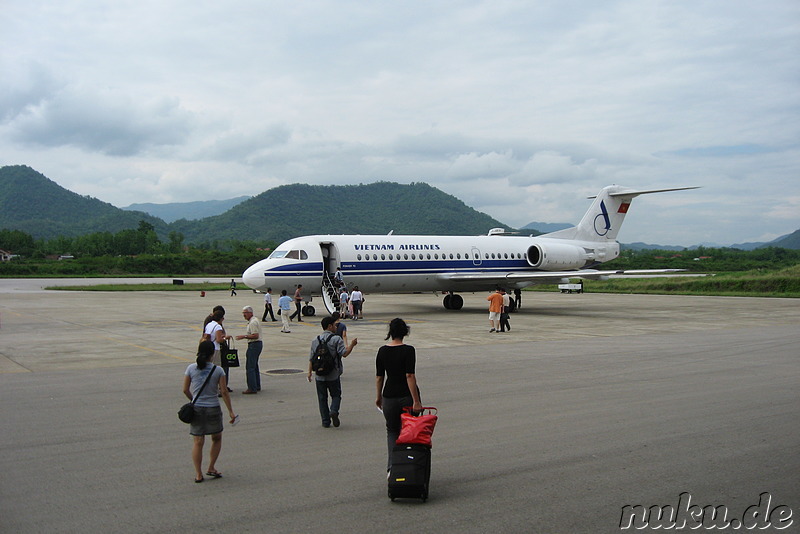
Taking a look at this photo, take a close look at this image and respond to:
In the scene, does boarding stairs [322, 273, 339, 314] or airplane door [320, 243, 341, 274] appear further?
airplane door [320, 243, 341, 274]

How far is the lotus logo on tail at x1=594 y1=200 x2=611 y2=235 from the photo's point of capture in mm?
38719

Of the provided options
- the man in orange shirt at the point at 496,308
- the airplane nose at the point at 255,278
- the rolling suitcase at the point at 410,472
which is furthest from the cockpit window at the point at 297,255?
the rolling suitcase at the point at 410,472

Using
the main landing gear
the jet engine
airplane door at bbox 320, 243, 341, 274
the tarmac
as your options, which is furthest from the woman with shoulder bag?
the jet engine

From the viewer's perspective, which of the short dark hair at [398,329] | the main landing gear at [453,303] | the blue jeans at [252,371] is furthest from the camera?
the main landing gear at [453,303]

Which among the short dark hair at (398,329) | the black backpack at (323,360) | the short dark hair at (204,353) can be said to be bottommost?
the black backpack at (323,360)

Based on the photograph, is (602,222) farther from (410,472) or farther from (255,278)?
(410,472)

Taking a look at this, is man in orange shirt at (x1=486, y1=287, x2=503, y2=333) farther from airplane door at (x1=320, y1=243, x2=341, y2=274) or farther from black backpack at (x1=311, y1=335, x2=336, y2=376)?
black backpack at (x1=311, y1=335, x2=336, y2=376)

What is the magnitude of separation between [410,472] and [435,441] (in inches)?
92.4

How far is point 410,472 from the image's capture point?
6.51m

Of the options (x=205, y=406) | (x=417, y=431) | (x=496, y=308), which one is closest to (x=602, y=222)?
(x=496, y=308)

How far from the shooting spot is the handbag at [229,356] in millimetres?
11578

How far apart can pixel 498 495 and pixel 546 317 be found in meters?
23.9
